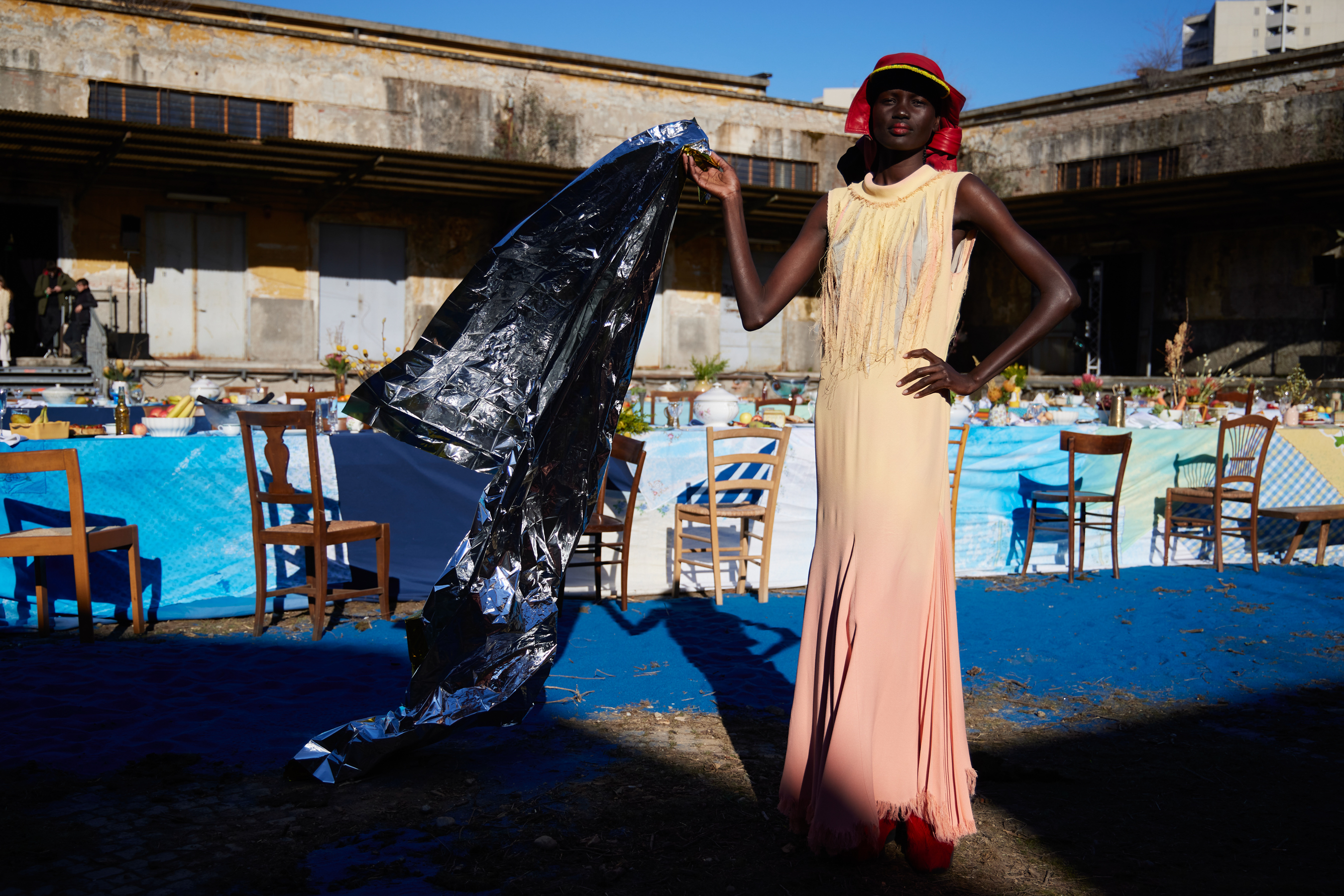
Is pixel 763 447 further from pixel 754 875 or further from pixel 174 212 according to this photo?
pixel 174 212

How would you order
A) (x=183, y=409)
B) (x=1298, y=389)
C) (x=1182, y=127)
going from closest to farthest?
(x=183, y=409) → (x=1298, y=389) → (x=1182, y=127)

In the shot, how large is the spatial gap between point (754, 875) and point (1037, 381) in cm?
1461

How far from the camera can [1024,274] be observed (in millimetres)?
2068

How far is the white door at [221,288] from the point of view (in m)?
14.9

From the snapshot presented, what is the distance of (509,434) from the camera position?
282 cm

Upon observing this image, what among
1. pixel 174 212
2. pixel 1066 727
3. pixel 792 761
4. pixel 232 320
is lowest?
pixel 1066 727

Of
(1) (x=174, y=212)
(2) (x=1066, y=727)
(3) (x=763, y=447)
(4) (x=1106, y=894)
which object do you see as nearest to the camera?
(4) (x=1106, y=894)

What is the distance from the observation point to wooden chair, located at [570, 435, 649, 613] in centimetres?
516

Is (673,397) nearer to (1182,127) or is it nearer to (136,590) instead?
(136,590)

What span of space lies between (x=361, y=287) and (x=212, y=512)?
11498mm

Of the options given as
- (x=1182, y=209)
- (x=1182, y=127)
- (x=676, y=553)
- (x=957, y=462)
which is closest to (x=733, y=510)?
(x=676, y=553)

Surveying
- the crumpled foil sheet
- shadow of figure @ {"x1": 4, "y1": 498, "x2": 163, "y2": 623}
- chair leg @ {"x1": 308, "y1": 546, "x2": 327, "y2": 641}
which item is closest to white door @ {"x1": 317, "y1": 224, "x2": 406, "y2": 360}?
shadow of figure @ {"x1": 4, "y1": 498, "x2": 163, "y2": 623}

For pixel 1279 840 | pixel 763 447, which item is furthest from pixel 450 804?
pixel 763 447

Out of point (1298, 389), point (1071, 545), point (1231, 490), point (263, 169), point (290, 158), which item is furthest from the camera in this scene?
point (263, 169)
